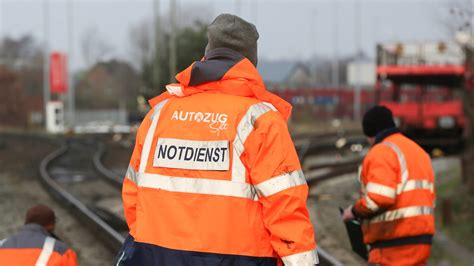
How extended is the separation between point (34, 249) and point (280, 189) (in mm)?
2881

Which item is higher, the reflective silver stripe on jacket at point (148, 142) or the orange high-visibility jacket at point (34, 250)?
the reflective silver stripe on jacket at point (148, 142)

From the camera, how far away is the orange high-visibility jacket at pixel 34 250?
5484 mm

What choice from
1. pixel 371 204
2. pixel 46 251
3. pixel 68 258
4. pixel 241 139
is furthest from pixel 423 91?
pixel 241 139

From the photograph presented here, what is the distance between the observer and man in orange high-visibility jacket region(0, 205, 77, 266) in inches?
216

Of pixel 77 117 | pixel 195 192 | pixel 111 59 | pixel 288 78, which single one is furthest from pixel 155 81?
pixel 111 59

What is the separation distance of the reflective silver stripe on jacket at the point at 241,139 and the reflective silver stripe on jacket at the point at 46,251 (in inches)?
105

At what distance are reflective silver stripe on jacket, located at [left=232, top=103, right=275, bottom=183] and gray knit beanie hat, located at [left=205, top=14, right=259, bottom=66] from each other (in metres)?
0.37

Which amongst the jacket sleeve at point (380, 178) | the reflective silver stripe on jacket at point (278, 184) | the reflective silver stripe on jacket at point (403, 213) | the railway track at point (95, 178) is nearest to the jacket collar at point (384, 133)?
the jacket sleeve at point (380, 178)

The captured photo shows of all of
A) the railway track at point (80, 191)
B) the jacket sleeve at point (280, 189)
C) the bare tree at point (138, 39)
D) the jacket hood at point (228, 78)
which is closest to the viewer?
the jacket sleeve at point (280, 189)

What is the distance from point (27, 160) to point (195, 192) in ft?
77.0

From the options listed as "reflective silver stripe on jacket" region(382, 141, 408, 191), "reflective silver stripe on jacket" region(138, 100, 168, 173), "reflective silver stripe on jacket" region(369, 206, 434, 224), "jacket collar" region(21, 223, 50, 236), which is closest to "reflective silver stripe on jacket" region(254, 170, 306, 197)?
"reflective silver stripe on jacket" region(138, 100, 168, 173)

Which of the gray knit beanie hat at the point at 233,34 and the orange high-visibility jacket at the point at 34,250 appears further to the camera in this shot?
the orange high-visibility jacket at the point at 34,250

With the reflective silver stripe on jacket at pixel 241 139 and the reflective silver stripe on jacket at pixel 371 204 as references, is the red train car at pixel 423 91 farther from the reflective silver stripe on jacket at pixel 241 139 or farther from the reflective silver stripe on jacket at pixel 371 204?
the reflective silver stripe on jacket at pixel 241 139

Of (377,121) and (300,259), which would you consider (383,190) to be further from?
(300,259)
